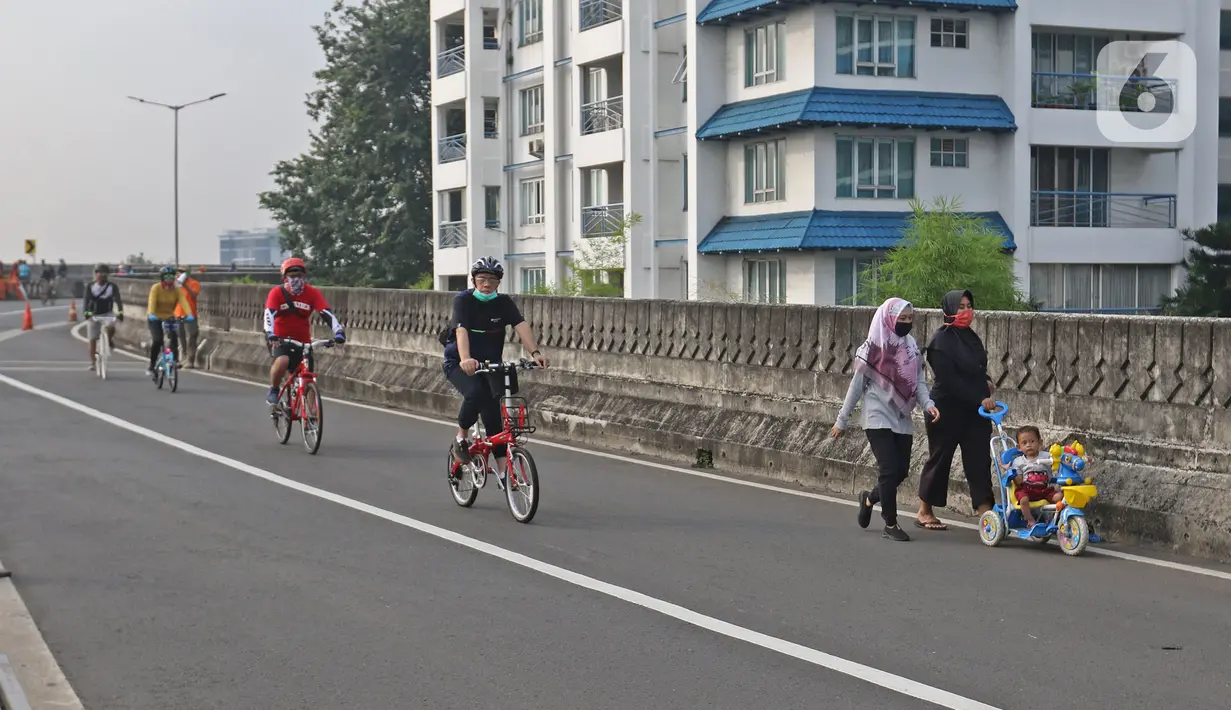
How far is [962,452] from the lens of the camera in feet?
38.6

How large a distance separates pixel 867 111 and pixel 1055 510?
30.8 metres

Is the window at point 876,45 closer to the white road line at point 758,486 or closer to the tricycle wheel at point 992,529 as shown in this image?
the white road line at point 758,486

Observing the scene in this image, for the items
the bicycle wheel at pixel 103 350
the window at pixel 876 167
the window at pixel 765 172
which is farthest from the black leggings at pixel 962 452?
the window at pixel 765 172

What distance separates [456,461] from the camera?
1288cm

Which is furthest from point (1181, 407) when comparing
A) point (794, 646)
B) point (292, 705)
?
point (292, 705)

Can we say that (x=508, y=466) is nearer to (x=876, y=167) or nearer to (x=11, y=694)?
(x=11, y=694)

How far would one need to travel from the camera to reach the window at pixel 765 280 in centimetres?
4269

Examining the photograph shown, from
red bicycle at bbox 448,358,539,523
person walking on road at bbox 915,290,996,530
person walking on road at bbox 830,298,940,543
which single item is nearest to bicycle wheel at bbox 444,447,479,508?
red bicycle at bbox 448,358,539,523

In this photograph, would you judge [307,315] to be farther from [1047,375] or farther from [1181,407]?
[1181,407]

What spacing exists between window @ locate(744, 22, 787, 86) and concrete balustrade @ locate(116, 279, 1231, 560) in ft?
63.8

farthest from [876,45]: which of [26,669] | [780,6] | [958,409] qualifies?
[26,669]

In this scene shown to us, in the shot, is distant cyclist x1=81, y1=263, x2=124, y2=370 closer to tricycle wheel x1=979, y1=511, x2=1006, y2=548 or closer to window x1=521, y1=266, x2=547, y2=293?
tricycle wheel x1=979, y1=511, x2=1006, y2=548

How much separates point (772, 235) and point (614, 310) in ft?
77.1

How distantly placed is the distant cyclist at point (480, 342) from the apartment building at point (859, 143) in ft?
92.4
